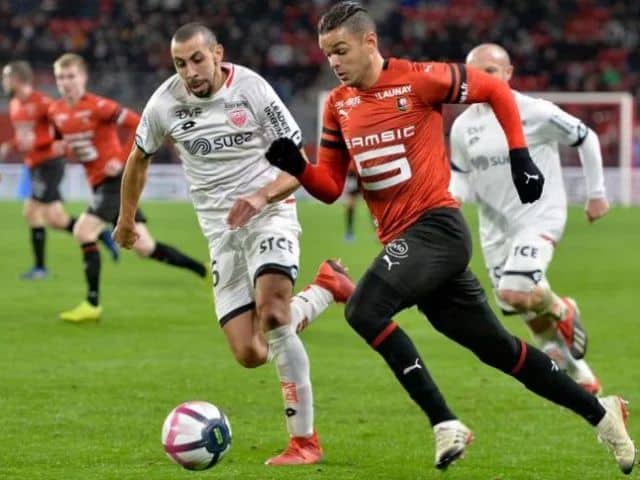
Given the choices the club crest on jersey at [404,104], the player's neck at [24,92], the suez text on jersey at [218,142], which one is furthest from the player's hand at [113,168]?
the club crest on jersey at [404,104]

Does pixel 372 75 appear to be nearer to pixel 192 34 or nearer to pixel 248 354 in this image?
pixel 192 34

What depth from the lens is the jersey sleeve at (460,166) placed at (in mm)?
10062

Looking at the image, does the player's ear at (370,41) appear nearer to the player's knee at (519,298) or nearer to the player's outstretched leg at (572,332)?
the player's knee at (519,298)

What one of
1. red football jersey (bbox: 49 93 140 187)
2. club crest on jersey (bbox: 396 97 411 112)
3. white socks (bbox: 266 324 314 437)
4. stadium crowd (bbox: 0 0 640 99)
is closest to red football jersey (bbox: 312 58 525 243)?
club crest on jersey (bbox: 396 97 411 112)

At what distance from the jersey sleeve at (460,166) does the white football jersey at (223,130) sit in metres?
2.25

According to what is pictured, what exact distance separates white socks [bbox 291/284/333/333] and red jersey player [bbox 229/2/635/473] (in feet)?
4.21

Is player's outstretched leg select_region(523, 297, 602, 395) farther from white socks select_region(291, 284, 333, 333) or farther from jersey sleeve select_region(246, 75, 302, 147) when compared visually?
jersey sleeve select_region(246, 75, 302, 147)

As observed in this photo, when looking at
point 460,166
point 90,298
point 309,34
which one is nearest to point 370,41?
point 460,166

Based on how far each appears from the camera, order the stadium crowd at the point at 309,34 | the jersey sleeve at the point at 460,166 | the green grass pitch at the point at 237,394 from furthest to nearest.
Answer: the stadium crowd at the point at 309,34
the jersey sleeve at the point at 460,166
the green grass pitch at the point at 237,394

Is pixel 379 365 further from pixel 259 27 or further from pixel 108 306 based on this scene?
pixel 259 27

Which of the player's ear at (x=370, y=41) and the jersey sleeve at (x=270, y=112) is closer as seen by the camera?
the player's ear at (x=370, y=41)

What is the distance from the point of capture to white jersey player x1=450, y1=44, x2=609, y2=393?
9.46 metres

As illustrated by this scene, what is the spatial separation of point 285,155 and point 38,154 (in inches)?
440

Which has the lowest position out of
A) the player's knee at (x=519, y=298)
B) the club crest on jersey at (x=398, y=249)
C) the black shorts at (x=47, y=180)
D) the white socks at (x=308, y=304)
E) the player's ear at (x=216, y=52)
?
the black shorts at (x=47, y=180)
